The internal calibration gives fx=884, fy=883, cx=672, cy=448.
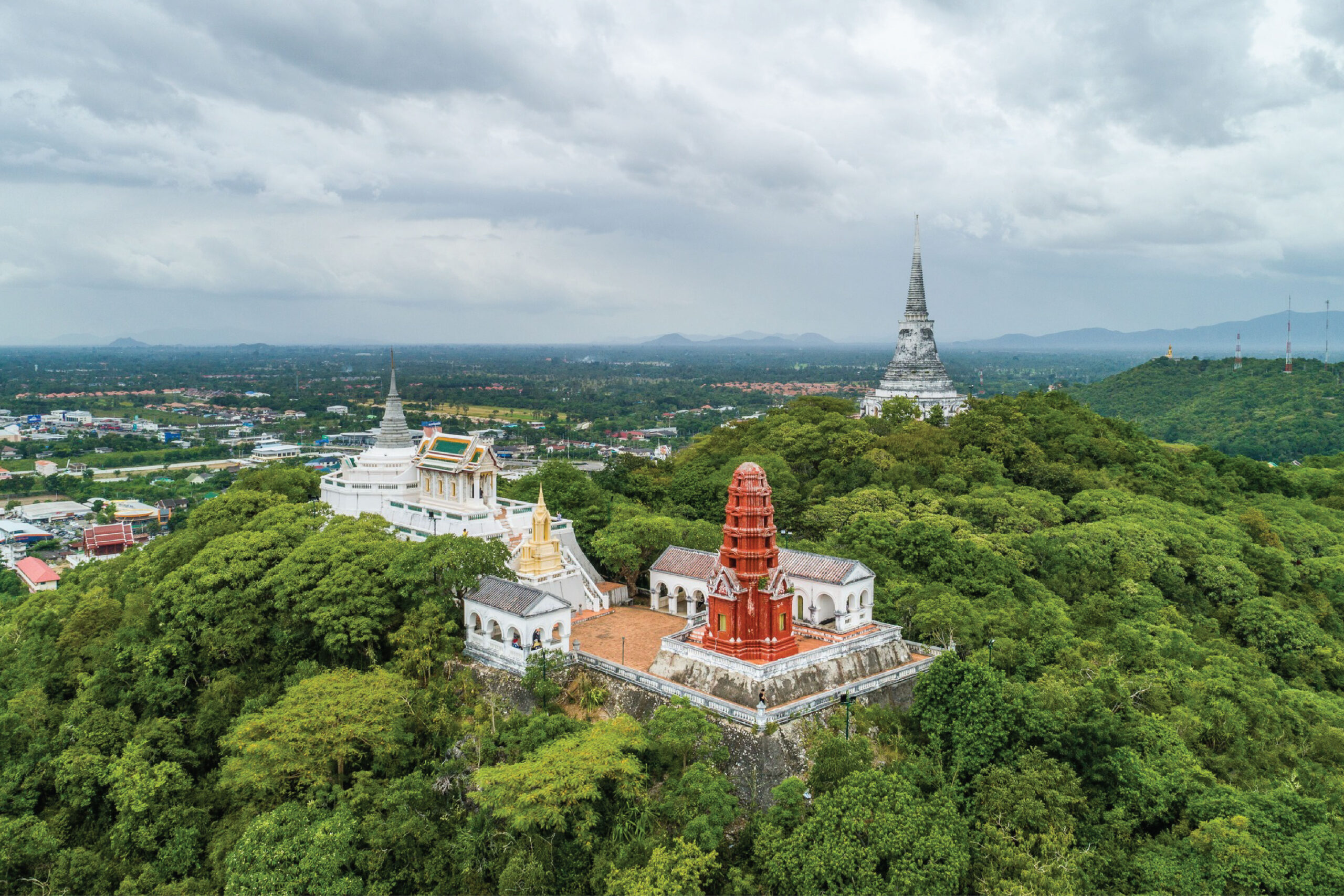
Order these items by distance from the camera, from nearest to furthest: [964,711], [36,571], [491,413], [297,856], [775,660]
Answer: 1. [297,856]
2. [964,711]
3. [775,660]
4. [36,571]
5. [491,413]

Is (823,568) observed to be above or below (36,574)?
above

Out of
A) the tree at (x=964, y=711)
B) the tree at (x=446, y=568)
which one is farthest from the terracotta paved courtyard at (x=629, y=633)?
the tree at (x=964, y=711)

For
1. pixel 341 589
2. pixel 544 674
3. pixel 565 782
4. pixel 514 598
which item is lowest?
pixel 565 782

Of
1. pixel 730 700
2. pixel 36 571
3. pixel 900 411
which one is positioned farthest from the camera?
pixel 900 411

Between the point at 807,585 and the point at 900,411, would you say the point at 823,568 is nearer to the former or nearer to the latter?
the point at 807,585

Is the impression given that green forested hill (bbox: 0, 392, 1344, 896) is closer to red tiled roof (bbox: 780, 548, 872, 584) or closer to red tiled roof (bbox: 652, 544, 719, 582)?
red tiled roof (bbox: 652, 544, 719, 582)

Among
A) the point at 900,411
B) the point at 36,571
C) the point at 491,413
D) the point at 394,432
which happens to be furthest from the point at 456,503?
the point at 491,413

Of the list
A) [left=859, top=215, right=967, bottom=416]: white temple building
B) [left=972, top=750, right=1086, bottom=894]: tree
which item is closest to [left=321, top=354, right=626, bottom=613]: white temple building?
[left=972, top=750, right=1086, bottom=894]: tree

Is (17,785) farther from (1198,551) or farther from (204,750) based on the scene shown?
(1198,551)
